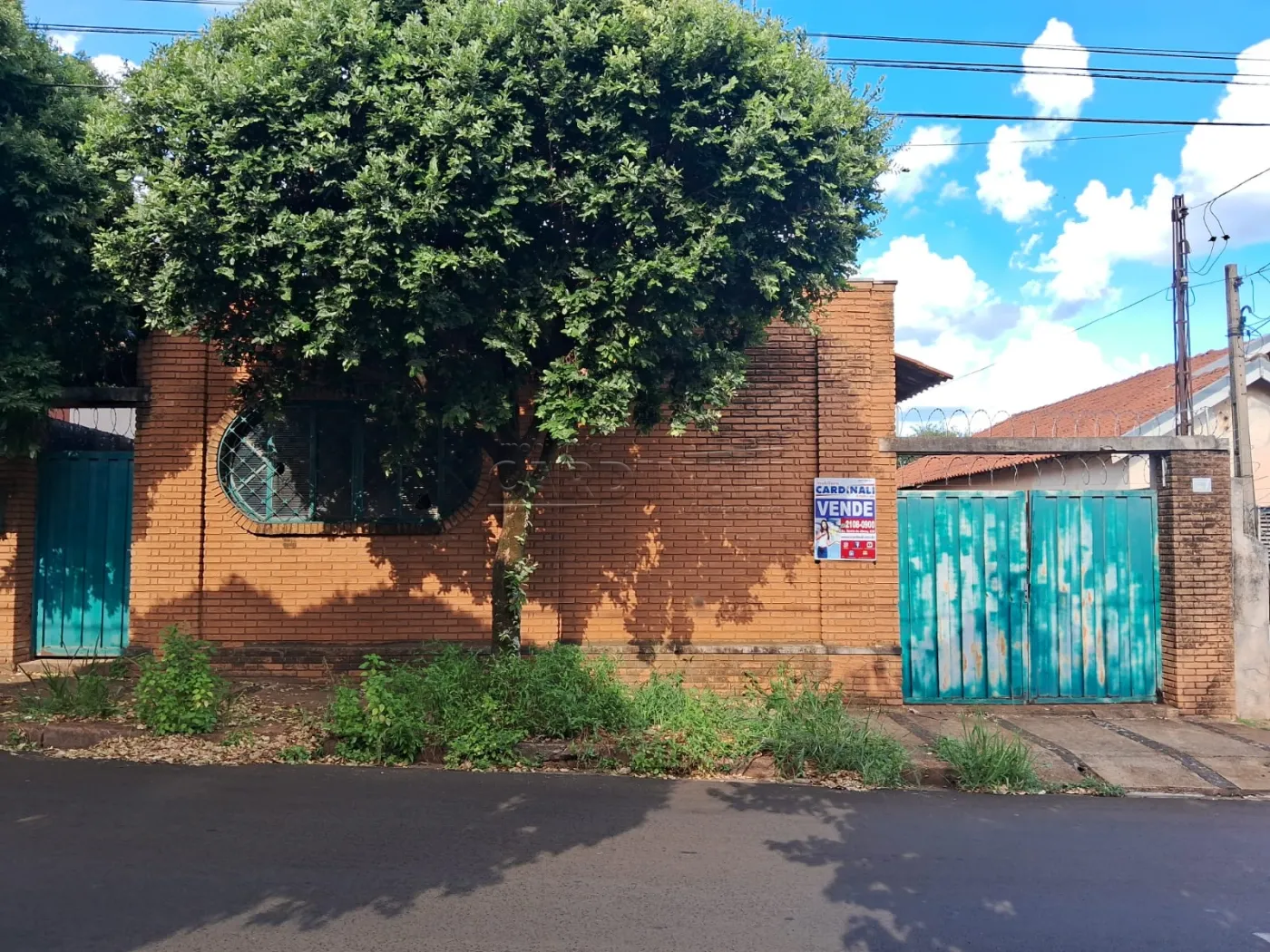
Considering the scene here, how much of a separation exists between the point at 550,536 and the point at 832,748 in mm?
3230

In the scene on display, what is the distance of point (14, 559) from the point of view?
7.93 metres

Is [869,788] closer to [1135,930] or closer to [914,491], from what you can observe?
[1135,930]

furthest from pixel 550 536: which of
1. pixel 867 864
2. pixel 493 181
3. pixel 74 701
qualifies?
pixel 867 864

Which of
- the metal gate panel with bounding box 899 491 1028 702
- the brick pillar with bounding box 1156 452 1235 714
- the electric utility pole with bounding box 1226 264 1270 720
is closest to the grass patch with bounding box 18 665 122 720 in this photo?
the metal gate panel with bounding box 899 491 1028 702

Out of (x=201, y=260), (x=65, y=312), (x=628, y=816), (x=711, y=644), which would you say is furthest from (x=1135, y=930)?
(x=65, y=312)

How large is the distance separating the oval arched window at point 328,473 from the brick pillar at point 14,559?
6.40 feet

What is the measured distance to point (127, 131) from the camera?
18.9 ft

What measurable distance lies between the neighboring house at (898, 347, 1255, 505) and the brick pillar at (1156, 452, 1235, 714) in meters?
2.05

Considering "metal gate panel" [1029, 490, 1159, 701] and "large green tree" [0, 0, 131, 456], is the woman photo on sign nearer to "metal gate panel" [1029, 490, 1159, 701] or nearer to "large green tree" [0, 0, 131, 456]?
"metal gate panel" [1029, 490, 1159, 701]

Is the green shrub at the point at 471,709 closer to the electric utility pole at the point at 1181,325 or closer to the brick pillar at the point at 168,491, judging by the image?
the brick pillar at the point at 168,491

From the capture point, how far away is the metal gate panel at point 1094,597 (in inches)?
312

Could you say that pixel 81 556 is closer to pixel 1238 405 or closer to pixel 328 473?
pixel 328 473

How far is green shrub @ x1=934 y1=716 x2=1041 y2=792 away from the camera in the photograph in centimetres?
585

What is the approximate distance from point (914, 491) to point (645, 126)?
4336 mm
